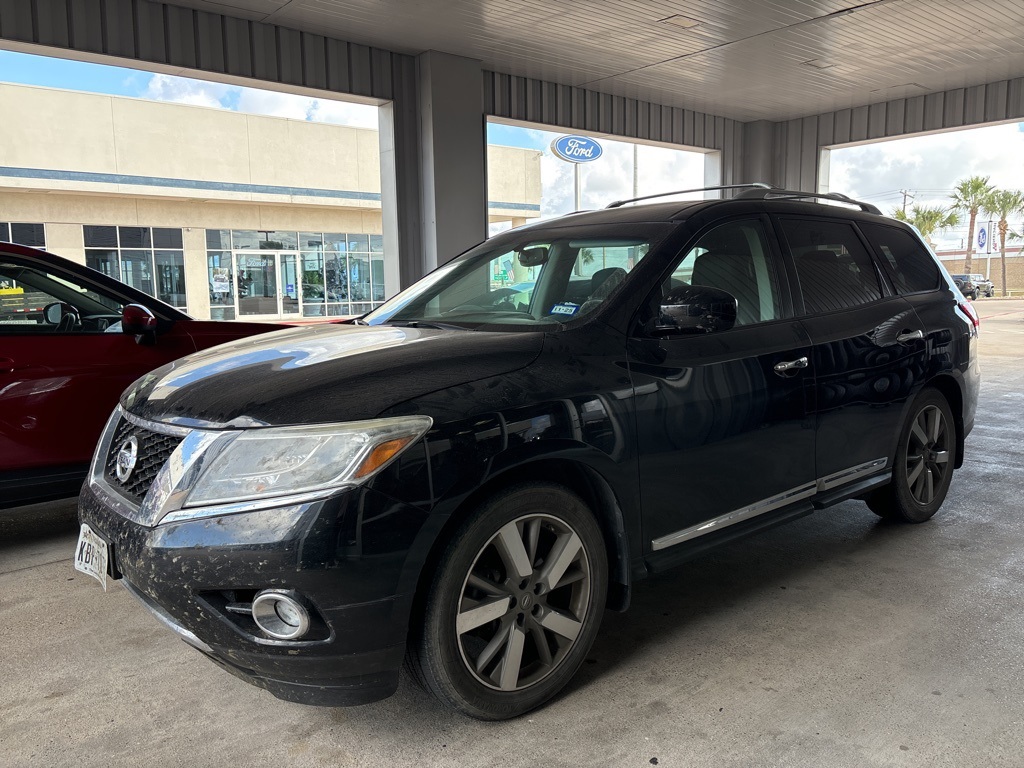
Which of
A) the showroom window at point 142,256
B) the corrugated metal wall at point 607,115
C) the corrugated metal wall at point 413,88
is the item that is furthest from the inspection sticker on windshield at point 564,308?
the showroom window at point 142,256

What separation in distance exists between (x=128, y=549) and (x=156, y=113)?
21.2 meters

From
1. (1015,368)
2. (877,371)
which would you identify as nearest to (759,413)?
(877,371)

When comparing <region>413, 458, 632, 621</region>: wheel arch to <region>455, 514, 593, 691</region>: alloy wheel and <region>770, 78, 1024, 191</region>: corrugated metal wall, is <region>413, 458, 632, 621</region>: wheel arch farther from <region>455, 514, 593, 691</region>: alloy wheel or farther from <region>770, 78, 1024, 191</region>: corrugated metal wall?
<region>770, 78, 1024, 191</region>: corrugated metal wall

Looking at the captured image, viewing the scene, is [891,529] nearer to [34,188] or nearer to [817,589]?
[817,589]

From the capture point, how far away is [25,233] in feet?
66.5

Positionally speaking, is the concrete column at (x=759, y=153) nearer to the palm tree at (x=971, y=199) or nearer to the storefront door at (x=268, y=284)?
the storefront door at (x=268, y=284)

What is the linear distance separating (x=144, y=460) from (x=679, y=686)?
72.0 inches

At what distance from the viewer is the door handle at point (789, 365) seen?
10.2 ft

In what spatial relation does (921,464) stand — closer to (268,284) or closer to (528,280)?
(528,280)

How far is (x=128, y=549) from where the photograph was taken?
2.24 metres

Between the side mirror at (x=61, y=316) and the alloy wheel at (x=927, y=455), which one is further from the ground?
the side mirror at (x=61, y=316)

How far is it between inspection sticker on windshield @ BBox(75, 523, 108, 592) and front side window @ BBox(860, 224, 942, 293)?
351 centimetres

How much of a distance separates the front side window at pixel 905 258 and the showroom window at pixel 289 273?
2023 centimetres

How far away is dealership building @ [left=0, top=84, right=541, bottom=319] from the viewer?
19.9 metres
